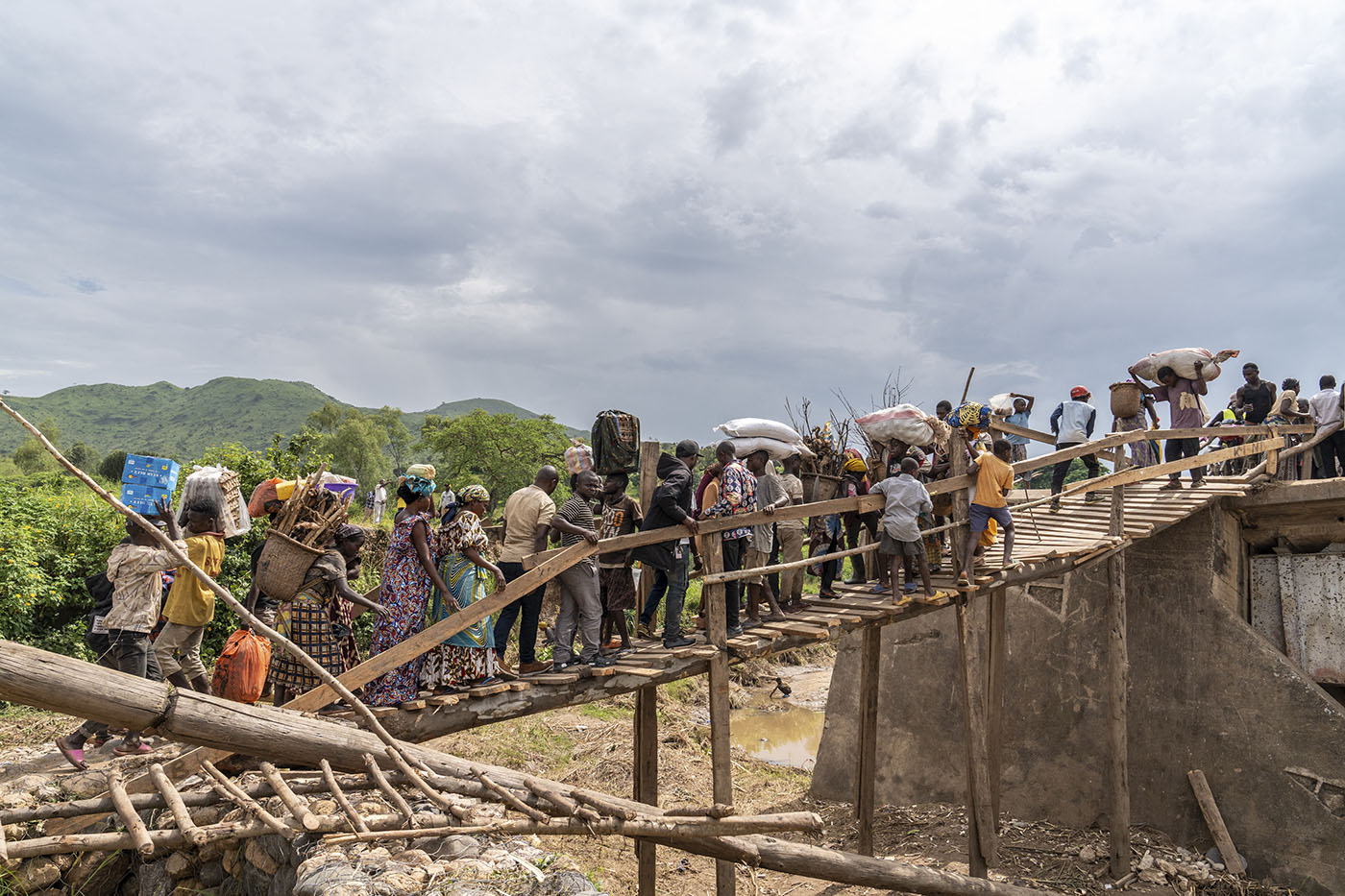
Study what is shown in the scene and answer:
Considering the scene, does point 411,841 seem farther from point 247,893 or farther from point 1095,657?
point 1095,657

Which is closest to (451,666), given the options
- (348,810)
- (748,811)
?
(348,810)

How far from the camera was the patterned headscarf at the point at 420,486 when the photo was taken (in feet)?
17.7

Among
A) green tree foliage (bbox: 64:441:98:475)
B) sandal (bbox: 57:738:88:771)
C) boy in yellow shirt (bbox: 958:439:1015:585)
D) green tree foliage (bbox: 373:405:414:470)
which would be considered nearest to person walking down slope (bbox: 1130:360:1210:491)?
boy in yellow shirt (bbox: 958:439:1015:585)

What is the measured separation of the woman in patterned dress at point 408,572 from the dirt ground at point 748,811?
2901 mm

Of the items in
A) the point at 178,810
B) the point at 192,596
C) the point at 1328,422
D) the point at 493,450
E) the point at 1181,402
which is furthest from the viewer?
the point at 493,450

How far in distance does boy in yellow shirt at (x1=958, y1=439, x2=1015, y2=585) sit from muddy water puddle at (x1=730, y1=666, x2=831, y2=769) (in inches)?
266

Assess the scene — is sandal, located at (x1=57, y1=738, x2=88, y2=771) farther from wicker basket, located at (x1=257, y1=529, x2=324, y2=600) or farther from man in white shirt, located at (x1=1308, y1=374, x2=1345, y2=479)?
man in white shirt, located at (x1=1308, y1=374, x2=1345, y2=479)

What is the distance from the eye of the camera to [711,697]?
6023mm

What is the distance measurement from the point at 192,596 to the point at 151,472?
2.99 feet

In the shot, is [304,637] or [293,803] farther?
[304,637]

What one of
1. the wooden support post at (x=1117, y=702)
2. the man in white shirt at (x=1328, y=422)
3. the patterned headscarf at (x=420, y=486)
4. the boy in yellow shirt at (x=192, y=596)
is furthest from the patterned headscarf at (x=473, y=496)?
the man in white shirt at (x=1328, y=422)

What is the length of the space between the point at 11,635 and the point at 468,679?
9.08 m

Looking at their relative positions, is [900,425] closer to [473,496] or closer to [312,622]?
[473,496]

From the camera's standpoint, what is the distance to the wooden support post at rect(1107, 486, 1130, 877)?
27.1 ft
